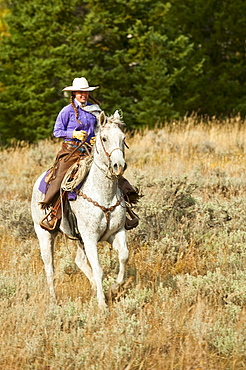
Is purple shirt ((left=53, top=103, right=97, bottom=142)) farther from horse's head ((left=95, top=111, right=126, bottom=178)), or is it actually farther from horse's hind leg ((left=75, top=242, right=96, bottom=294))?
horse's hind leg ((left=75, top=242, right=96, bottom=294))

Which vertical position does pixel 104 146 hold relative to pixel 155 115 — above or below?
above

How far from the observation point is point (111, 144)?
5031mm

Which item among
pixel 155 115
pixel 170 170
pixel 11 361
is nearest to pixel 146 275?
pixel 11 361

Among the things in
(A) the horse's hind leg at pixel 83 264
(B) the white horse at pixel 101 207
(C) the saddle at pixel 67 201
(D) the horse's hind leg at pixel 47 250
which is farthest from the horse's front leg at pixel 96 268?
(D) the horse's hind leg at pixel 47 250

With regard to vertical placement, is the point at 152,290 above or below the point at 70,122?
below

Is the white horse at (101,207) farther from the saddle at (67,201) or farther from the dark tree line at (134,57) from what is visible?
the dark tree line at (134,57)

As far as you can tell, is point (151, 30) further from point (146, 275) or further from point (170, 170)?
point (146, 275)

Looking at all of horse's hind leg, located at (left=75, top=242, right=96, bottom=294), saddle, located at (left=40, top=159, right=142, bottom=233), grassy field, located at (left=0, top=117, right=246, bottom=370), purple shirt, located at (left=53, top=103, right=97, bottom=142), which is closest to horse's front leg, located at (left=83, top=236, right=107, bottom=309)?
grassy field, located at (left=0, top=117, right=246, bottom=370)

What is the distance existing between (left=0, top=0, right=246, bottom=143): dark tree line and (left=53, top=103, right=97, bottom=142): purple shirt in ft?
38.5

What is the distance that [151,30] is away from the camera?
59.8ft

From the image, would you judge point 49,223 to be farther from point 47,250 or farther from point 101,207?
point 101,207

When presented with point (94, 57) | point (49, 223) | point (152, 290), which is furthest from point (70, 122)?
point (94, 57)

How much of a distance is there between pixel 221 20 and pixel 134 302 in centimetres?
1549

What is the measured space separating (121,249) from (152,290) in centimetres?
66
